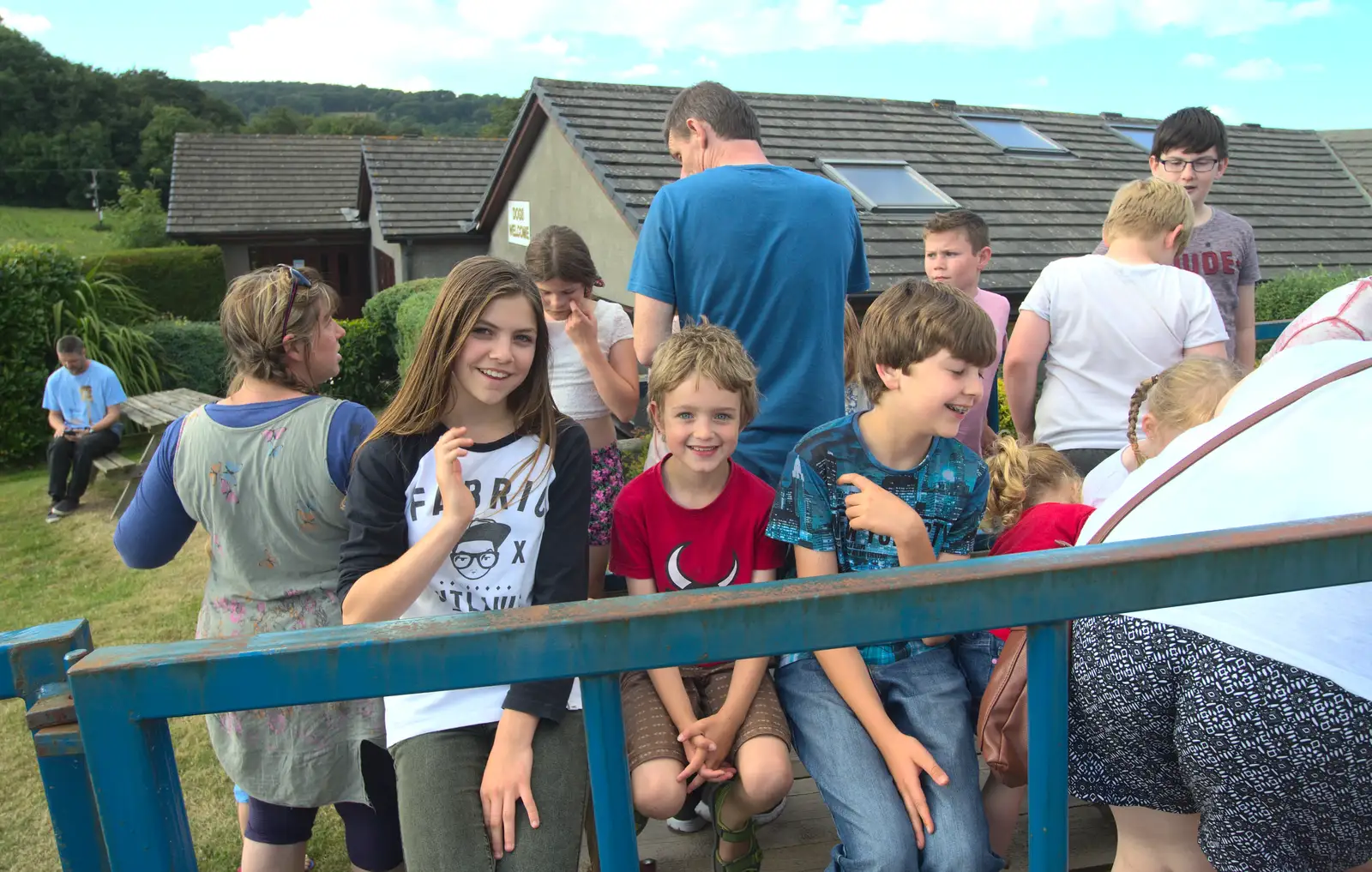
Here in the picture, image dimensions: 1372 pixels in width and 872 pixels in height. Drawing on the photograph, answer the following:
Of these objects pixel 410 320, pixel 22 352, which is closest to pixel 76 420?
pixel 22 352

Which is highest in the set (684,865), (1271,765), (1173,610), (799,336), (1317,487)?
(799,336)

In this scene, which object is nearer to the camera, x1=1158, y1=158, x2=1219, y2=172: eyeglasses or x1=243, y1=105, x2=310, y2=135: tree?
x1=1158, y1=158, x2=1219, y2=172: eyeglasses

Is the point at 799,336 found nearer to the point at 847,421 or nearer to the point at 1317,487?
the point at 847,421

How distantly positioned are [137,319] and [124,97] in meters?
54.9

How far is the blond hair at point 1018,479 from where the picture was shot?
2.56 meters

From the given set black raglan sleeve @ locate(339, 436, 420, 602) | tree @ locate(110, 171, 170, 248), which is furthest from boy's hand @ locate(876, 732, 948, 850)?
tree @ locate(110, 171, 170, 248)

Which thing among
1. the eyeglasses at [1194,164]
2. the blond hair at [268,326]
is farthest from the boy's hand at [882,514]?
the eyeglasses at [1194,164]

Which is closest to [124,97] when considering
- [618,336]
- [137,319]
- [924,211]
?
[137,319]

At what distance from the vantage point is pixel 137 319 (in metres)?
14.3

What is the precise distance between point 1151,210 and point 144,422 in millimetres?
9679

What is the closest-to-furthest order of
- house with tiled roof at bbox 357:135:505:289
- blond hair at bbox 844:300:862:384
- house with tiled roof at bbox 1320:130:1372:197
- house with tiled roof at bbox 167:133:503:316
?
1. blond hair at bbox 844:300:862:384
2. house with tiled roof at bbox 1320:130:1372:197
3. house with tiled roof at bbox 357:135:505:289
4. house with tiled roof at bbox 167:133:503:316

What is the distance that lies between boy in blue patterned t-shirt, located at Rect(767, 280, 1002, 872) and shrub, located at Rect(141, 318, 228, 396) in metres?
13.8

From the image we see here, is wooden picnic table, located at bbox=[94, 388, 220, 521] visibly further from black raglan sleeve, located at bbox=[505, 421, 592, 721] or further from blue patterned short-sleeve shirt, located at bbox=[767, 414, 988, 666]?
blue patterned short-sleeve shirt, located at bbox=[767, 414, 988, 666]

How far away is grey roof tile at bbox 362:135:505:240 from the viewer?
19.1m
